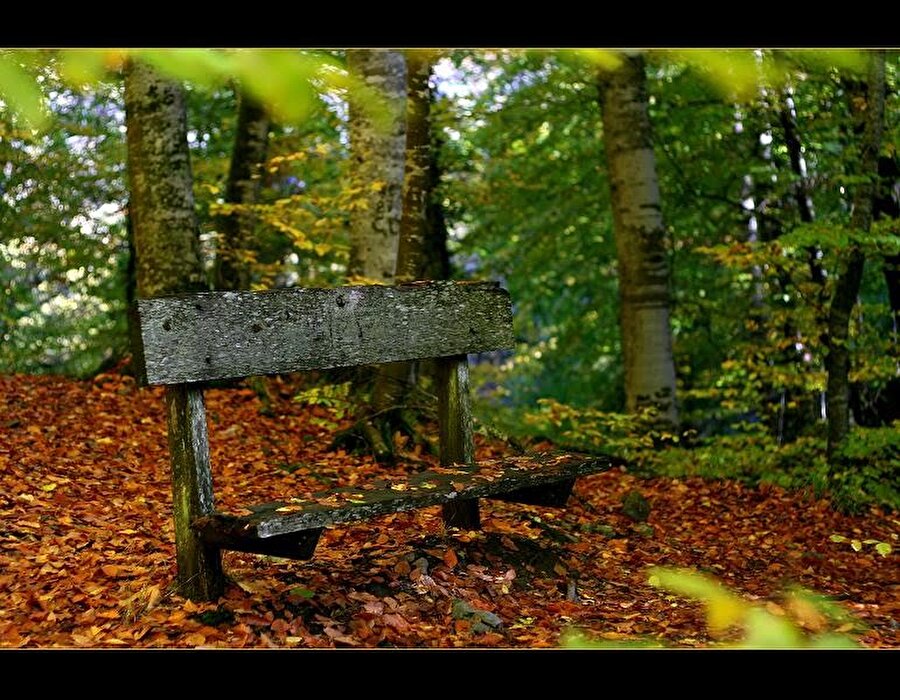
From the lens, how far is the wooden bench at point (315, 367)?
392 cm

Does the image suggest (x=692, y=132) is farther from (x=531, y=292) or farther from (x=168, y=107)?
(x=168, y=107)

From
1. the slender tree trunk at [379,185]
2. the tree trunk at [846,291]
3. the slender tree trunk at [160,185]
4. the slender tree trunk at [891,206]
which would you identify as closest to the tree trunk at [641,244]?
the tree trunk at [846,291]

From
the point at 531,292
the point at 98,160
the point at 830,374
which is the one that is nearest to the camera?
the point at 830,374

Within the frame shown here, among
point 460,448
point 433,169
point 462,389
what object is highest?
→ point 433,169

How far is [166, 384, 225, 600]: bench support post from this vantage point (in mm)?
4070

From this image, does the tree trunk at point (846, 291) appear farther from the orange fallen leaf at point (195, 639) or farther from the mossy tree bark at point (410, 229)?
the orange fallen leaf at point (195, 639)

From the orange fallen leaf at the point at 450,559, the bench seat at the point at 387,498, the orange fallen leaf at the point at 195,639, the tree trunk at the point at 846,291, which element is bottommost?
the orange fallen leaf at the point at 450,559

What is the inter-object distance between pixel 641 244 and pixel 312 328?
17.8 feet

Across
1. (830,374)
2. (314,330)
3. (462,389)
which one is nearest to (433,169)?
(830,374)

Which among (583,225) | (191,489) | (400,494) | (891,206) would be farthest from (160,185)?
(891,206)

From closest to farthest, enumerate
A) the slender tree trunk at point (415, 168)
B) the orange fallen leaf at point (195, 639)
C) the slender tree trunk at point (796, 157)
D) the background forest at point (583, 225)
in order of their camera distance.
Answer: the orange fallen leaf at point (195, 639), the background forest at point (583, 225), the slender tree trunk at point (415, 168), the slender tree trunk at point (796, 157)

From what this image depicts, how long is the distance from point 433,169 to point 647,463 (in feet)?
14.0

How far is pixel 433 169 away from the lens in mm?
10922

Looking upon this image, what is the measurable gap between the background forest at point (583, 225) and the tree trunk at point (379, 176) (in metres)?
0.02
